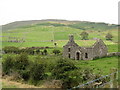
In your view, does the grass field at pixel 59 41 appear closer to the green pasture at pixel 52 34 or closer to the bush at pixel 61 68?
the green pasture at pixel 52 34

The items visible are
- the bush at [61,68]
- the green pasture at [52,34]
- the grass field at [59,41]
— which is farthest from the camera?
the green pasture at [52,34]

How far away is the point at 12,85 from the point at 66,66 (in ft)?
21.9

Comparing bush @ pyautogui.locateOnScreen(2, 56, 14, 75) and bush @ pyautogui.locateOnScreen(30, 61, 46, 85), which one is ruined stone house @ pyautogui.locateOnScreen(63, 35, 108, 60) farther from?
bush @ pyautogui.locateOnScreen(30, 61, 46, 85)

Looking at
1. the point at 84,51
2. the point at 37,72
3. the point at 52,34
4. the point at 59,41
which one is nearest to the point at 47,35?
the point at 52,34

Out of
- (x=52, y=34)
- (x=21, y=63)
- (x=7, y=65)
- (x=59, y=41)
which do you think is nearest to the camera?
(x=21, y=63)

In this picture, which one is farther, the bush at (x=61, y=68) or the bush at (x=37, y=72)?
the bush at (x=37, y=72)

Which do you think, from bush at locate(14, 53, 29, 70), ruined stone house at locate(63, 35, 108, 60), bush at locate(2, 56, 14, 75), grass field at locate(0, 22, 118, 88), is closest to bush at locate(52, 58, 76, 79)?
grass field at locate(0, 22, 118, 88)

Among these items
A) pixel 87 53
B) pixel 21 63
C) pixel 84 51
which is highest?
pixel 84 51

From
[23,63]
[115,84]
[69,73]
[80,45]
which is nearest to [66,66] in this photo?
[69,73]

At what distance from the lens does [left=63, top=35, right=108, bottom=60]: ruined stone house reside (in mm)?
42312

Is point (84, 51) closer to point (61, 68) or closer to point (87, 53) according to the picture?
point (87, 53)

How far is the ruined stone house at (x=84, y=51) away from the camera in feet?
139

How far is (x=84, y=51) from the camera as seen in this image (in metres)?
42.8

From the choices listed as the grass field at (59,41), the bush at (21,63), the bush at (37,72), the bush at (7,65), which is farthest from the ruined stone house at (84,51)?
the bush at (37,72)
